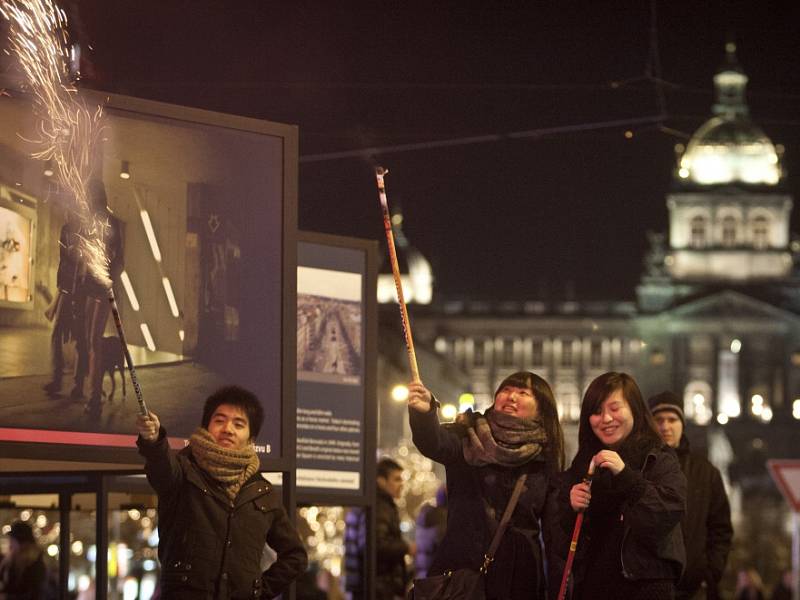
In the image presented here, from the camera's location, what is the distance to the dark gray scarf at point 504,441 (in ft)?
22.4

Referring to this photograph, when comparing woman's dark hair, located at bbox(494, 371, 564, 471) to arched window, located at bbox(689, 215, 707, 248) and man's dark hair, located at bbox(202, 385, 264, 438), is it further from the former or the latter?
arched window, located at bbox(689, 215, 707, 248)

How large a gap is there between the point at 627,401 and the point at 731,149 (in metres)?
99.0

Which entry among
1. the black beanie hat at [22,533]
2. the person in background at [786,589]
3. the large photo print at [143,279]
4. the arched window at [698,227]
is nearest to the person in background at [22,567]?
the black beanie hat at [22,533]

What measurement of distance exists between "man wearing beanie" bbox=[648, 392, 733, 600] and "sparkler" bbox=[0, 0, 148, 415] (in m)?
3.02

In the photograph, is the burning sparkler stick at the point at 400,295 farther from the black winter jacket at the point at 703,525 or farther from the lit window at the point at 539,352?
the lit window at the point at 539,352

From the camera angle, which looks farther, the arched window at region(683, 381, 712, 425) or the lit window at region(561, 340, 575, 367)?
the lit window at region(561, 340, 575, 367)

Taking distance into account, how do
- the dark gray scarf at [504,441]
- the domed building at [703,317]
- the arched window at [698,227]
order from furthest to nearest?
the arched window at [698,227]
the domed building at [703,317]
the dark gray scarf at [504,441]

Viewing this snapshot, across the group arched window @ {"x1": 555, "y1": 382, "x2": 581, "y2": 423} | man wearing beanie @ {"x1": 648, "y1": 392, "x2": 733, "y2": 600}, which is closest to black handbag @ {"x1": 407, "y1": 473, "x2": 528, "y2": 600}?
man wearing beanie @ {"x1": 648, "y1": 392, "x2": 733, "y2": 600}

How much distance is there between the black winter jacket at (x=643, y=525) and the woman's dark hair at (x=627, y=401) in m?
0.09

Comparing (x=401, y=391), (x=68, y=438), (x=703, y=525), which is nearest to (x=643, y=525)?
(x=68, y=438)

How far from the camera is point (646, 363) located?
3967 inches

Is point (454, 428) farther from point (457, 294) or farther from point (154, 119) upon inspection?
point (457, 294)

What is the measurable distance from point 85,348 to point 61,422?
0.30m

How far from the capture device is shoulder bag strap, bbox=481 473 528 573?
675cm
